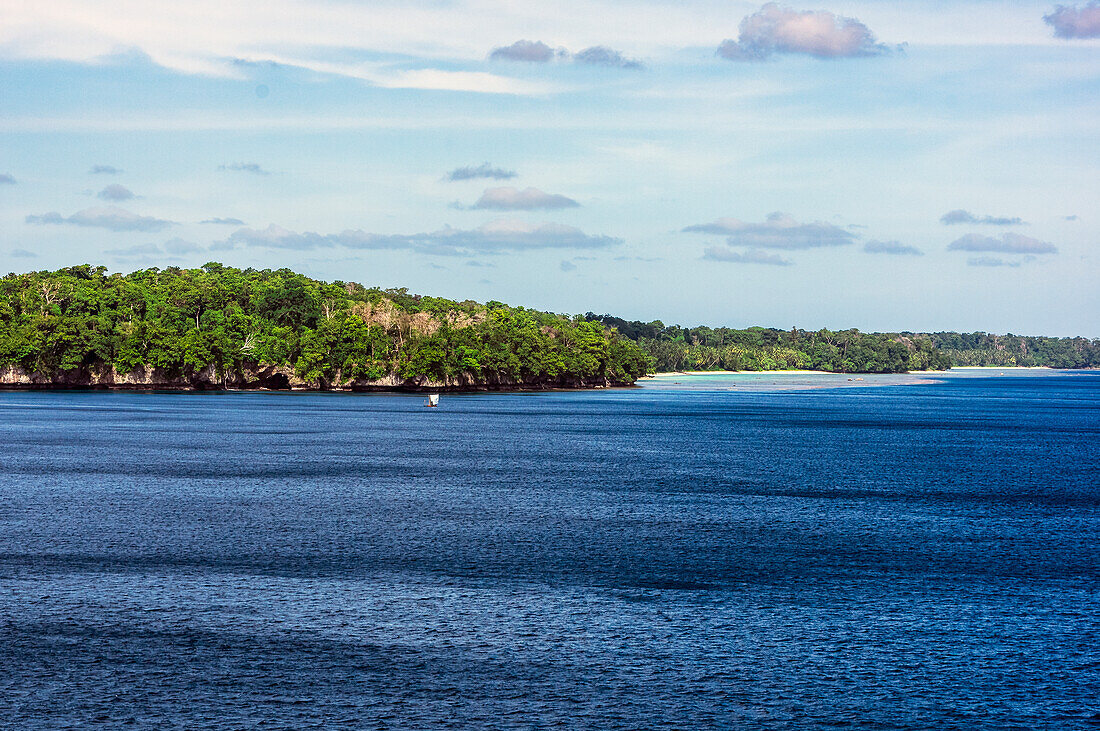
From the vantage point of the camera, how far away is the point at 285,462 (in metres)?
66.9

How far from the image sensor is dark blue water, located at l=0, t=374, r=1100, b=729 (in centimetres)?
2048

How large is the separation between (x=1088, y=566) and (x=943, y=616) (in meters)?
10.5

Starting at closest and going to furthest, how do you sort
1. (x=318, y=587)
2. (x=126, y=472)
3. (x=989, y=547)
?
(x=318, y=587)
(x=989, y=547)
(x=126, y=472)

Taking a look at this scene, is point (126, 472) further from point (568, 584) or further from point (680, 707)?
point (680, 707)

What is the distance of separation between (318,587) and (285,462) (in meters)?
38.6

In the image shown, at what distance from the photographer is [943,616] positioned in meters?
27.5

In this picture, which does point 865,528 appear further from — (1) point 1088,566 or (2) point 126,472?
(2) point 126,472

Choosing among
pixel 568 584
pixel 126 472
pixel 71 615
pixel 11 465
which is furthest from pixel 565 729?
pixel 11 465

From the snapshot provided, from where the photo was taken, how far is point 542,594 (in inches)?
1156

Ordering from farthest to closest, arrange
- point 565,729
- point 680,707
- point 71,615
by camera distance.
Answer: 1. point 71,615
2. point 680,707
3. point 565,729

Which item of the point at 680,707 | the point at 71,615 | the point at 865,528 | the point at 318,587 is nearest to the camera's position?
the point at 680,707

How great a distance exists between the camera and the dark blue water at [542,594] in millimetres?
20484

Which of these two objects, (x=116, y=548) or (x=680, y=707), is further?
(x=116, y=548)

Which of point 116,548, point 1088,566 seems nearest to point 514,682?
point 116,548
